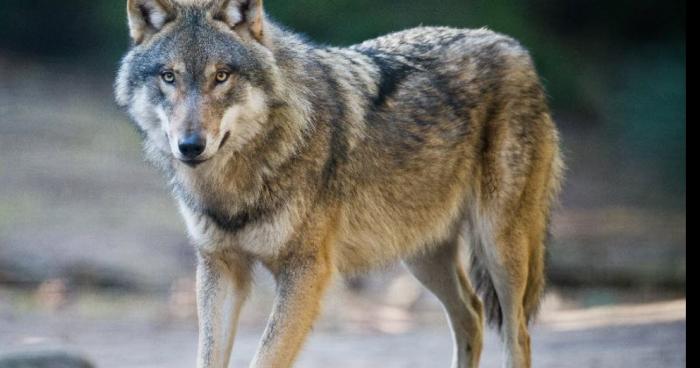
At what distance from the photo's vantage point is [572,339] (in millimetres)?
8016

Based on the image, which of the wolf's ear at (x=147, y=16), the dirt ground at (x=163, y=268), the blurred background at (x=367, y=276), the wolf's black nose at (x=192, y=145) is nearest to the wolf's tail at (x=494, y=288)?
the blurred background at (x=367, y=276)

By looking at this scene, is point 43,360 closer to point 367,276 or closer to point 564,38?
point 367,276

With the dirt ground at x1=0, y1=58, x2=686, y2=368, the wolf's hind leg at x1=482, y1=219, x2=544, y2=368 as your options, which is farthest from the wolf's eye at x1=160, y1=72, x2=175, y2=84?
the dirt ground at x1=0, y1=58, x2=686, y2=368

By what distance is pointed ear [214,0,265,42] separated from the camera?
485 centimetres

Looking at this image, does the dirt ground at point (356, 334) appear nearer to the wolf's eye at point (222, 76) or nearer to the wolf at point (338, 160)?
the wolf at point (338, 160)

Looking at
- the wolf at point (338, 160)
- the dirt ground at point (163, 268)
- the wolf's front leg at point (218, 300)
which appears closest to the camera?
the wolf at point (338, 160)

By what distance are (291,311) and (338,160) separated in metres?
0.70

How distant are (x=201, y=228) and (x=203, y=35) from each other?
2.75 feet

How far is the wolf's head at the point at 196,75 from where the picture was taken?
15.0 feet

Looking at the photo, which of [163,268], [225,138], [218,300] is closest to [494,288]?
[218,300]

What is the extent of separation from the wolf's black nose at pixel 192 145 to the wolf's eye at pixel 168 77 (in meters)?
0.30

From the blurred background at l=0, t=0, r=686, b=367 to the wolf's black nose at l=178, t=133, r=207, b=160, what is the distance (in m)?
2.71

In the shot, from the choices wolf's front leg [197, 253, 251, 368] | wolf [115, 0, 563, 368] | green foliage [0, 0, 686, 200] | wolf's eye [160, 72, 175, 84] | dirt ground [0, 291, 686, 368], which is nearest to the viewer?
wolf's eye [160, 72, 175, 84]

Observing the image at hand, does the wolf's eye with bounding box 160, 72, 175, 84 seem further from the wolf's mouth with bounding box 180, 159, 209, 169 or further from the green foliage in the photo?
the green foliage
